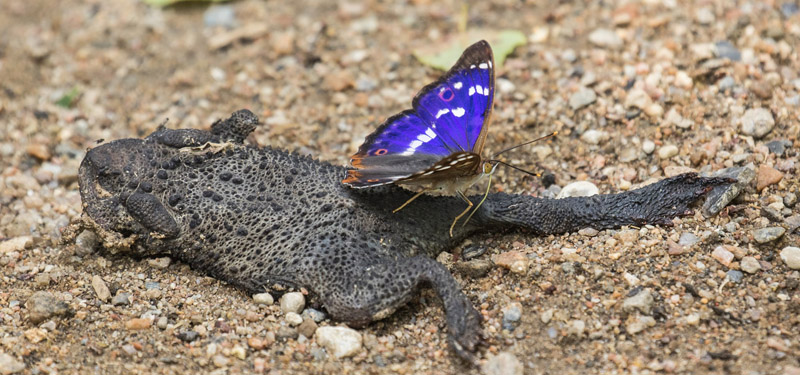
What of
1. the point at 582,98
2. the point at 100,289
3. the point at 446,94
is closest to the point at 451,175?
the point at 446,94

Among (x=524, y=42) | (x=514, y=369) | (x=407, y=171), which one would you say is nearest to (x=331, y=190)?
(x=407, y=171)

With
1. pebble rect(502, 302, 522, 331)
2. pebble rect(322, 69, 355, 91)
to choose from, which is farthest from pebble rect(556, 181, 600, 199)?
pebble rect(322, 69, 355, 91)

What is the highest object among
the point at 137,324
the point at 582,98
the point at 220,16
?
the point at 220,16

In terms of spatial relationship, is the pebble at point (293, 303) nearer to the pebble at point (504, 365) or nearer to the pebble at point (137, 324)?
the pebble at point (137, 324)

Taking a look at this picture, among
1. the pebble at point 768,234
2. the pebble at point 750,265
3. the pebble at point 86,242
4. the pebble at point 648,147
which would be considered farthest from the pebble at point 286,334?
the pebble at point 648,147

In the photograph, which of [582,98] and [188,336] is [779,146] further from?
[188,336]

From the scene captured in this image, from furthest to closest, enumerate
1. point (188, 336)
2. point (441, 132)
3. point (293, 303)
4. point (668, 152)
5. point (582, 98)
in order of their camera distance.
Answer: point (582, 98), point (668, 152), point (441, 132), point (293, 303), point (188, 336)

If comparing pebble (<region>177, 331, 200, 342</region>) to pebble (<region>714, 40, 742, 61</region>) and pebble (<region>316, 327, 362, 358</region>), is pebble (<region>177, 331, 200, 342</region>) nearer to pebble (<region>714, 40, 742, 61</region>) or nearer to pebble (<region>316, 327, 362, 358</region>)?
pebble (<region>316, 327, 362, 358</region>)
